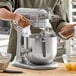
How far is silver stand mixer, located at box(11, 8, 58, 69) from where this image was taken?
4.90 feet

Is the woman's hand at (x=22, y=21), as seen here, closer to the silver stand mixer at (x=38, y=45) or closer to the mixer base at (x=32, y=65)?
→ the silver stand mixer at (x=38, y=45)

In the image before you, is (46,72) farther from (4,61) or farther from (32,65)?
(4,61)

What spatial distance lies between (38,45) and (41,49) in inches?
1.2

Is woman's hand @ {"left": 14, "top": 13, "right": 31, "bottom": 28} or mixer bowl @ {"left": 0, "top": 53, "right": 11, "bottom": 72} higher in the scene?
woman's hand @ {"left": 14, "top": 13, "right": 31, "bottom": 28}

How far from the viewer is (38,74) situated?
139 cm

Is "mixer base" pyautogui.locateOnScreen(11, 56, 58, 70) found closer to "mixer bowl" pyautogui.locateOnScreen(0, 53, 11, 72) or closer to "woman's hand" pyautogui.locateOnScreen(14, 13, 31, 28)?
"mixer bowl" pyautogui.locateOnScreen(0, 53, 11, 72)

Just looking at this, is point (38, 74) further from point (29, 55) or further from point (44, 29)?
point (44, 29)

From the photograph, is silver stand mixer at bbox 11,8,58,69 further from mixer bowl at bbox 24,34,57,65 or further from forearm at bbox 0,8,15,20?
forearm at bbox 0,8,15,20

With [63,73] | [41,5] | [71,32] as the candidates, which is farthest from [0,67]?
[41,5]

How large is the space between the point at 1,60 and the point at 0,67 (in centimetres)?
5

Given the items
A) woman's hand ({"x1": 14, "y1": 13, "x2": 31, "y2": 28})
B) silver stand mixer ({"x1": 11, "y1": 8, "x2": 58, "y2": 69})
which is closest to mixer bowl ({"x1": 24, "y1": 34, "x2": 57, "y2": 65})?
silver stand mixer ({"x1": 11, "y1": 8, "x2": 58, "y2": 69})

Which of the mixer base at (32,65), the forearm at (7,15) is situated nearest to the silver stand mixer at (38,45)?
the mixer base at (32,65)

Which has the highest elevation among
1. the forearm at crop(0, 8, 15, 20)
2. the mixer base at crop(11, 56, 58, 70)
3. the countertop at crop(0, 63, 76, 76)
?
the forearm at crop(0, 8, 15, 20)

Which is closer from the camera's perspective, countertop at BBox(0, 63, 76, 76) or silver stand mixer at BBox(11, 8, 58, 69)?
countertop at BBox(0, 63, 76, 76)
